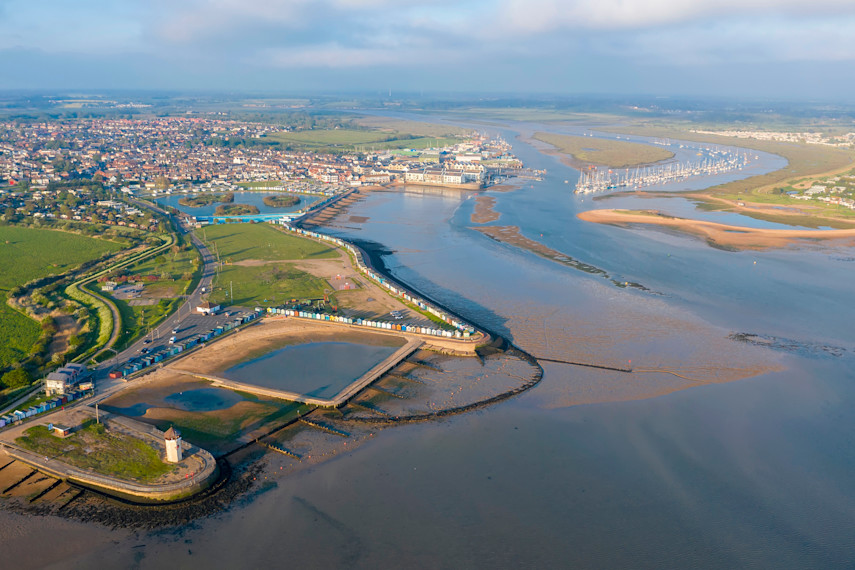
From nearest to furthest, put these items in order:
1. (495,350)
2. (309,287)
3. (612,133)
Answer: (495,350) → (309,287) → (612,133)

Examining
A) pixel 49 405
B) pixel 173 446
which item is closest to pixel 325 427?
pixel 173 446

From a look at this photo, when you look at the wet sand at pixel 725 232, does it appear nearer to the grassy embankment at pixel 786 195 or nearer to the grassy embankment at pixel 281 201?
the grassy embankment at pixel 786 195

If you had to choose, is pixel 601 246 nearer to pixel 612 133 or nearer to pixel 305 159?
pixel 305 159

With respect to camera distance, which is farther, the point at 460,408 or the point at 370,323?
the point at 370,323

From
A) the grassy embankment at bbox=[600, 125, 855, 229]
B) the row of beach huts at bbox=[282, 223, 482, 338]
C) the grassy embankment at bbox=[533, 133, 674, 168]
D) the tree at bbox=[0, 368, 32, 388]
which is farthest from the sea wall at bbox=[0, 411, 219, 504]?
the grassy embankment at bbox=[533, 133, 674, 168]

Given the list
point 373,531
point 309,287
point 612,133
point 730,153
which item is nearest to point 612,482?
point 373,531

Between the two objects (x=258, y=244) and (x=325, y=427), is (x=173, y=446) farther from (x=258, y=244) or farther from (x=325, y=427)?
(x=258, y=244)
